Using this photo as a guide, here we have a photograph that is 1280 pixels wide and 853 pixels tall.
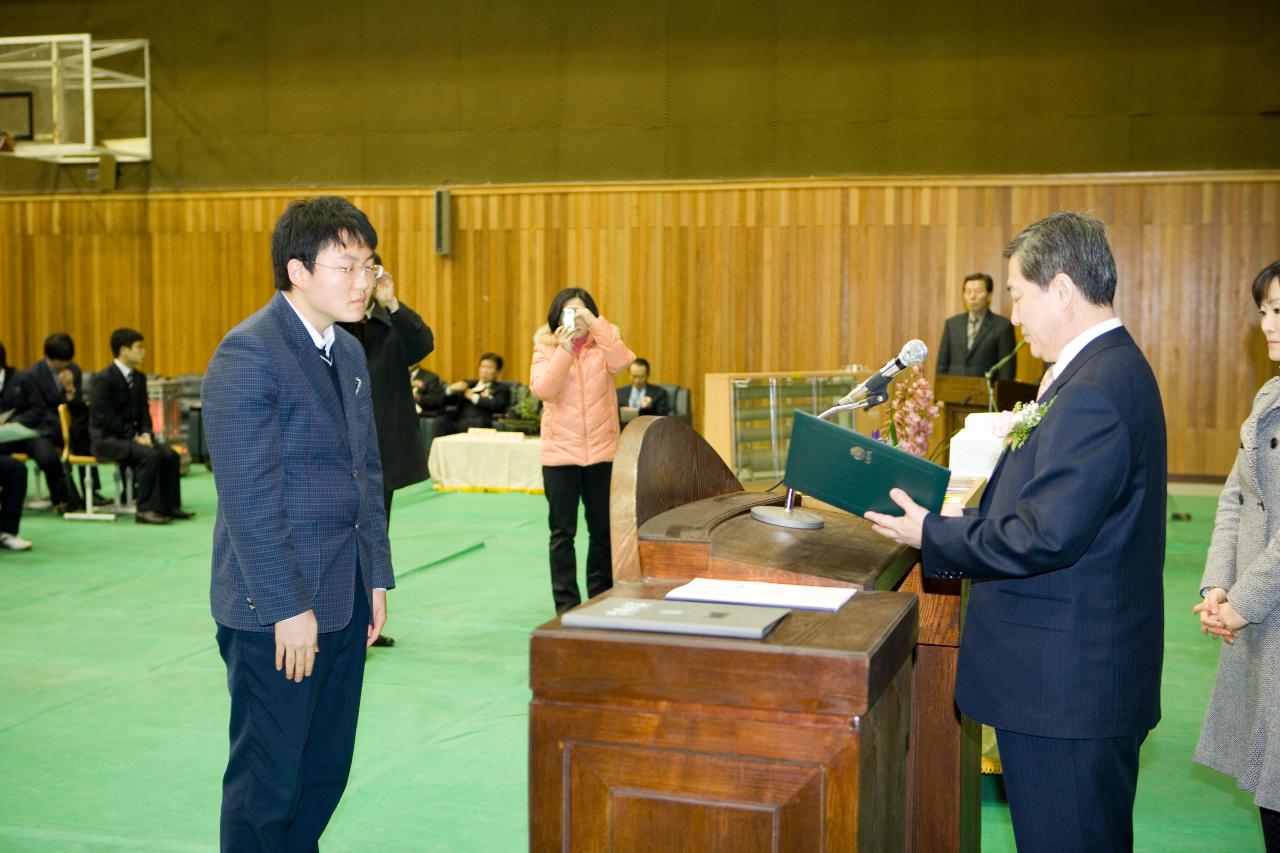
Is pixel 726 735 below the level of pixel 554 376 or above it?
below

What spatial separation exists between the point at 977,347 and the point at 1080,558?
7.72 meters

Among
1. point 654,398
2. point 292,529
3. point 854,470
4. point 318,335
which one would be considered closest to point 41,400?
point 654,398

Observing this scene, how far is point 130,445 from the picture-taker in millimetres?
8898

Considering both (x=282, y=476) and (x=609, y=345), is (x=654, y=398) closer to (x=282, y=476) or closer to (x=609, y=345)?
(x=609, y=345)

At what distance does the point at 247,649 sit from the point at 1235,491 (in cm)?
221

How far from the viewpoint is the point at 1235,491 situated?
2803 millimetres

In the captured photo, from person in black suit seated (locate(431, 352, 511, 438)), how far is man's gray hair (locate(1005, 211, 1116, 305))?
32.9ft

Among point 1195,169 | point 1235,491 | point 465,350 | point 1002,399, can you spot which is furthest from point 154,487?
point 1195,169

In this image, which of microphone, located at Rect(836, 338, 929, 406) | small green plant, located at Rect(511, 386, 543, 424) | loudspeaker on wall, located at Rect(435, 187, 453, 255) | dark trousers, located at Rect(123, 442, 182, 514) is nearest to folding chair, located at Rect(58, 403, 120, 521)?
dark trousers, located at Rect(123, 442, 182, 514)

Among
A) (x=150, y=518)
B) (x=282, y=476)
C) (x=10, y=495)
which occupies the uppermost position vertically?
(x=282, y=476)

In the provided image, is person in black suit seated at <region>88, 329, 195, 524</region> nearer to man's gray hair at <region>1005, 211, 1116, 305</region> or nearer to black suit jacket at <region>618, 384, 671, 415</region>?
black suit jacket at <region>618, 384, 671, 415</region>

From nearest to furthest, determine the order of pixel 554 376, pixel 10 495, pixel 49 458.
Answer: pixel 554 376 → pixel 10 495 → pixel 49 458

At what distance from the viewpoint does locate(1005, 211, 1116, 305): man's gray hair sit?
202cm

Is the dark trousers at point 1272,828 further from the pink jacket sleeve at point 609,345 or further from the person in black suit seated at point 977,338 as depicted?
the person in black suit seated at point 977,338
